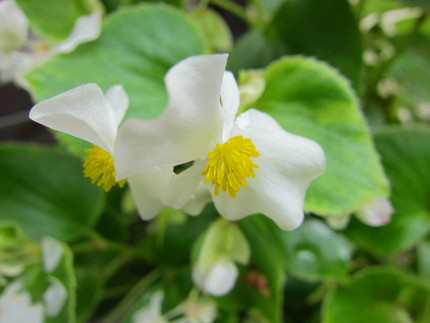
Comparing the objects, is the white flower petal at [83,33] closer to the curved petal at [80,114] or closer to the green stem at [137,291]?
the curved petal at [80,114]

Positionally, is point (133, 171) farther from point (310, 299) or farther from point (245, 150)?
point (310, 299)

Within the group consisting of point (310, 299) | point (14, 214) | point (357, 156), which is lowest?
point (310, 299)

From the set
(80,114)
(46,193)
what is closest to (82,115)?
(80,114)

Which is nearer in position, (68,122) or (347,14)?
(68,122)

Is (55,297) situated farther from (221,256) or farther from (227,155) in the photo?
(227,155)

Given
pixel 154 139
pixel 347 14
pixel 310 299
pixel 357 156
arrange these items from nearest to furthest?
pixel 154 139
pixel 357 156
pixel 347 14
pixel 310 299

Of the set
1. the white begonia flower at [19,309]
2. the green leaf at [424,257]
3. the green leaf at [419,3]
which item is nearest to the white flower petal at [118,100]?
the white begonia flower at [19,309]

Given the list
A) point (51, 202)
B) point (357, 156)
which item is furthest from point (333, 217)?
point (51, 202)

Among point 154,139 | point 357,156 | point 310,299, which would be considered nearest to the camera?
point 154,139
